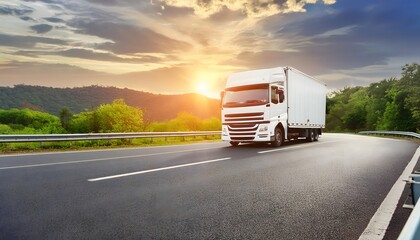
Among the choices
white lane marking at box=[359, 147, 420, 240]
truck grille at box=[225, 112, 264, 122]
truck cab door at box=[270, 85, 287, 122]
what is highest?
truck cab door at box=[270, 85, 287, 122]

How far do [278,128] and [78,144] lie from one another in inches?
422

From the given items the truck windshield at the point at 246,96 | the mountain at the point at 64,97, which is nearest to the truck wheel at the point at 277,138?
the truck windshield at the point at 246,96

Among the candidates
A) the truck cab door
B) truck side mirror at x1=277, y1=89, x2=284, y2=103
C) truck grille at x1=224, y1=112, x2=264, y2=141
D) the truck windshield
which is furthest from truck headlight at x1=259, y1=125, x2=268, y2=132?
truck side mirror at x1=277, y1=89, x2=284, y2=103

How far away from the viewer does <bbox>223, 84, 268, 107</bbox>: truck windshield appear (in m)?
15.8

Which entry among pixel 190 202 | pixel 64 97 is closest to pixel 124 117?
pixel 190 202

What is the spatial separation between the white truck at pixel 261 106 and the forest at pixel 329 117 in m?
7.12

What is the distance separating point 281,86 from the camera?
16.7 meters

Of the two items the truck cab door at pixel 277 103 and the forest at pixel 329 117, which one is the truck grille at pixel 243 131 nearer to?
the truck cab door at pixel 277 103

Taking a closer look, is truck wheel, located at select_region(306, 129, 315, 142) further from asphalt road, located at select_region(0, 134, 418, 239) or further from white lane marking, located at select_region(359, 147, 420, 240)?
white lane marking, located at select_region(359, 147, 420, 240)

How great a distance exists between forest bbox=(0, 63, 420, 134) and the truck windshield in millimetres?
7327

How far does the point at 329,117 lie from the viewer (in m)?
116

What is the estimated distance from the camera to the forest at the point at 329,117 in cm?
3944

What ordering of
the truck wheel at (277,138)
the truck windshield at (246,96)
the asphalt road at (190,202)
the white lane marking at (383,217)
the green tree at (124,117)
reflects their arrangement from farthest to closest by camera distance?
the green tree at (124,117) < the truck wheel at (277,138) < the truck windshield at (246,96) < the asphalt road at (190,202) < the white lane marking at (383,217)

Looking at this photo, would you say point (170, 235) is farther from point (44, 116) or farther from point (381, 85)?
point (44, 116)
